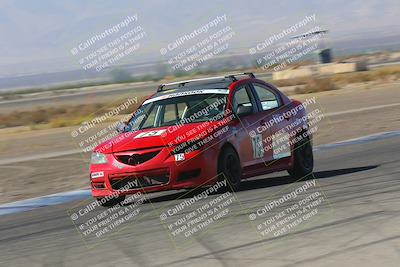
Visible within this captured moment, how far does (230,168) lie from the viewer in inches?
434

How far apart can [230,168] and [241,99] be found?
1.40 m

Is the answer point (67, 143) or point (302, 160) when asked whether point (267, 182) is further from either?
point (67, 143)

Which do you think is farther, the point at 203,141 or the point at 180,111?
the point at 180,111

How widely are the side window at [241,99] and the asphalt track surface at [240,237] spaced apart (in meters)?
1.19

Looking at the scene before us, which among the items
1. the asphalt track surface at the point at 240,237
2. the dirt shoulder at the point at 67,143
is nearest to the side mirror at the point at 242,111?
the asphalt track surface at the point at 240,237

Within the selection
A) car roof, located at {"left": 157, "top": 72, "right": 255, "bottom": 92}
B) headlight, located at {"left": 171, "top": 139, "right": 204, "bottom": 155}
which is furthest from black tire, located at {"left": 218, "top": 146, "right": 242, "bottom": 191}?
car roof, located at {"left": 157, "top": 72, "right": 255, "bottom": 92}

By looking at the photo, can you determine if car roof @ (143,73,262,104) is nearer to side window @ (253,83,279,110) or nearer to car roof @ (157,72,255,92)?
car roof @ (157,72,255,92)

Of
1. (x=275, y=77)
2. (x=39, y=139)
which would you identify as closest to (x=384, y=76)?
(x=275, y=77)

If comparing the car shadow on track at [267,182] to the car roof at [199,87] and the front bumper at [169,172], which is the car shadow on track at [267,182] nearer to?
the front bumper at [169,172]

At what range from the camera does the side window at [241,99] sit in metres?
11.7

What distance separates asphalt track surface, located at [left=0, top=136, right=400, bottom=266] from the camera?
22.6 feet

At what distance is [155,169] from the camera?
34.6 ft

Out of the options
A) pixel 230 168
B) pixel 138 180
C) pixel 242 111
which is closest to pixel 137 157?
pixel 138 180

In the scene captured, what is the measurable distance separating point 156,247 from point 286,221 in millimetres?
1450
